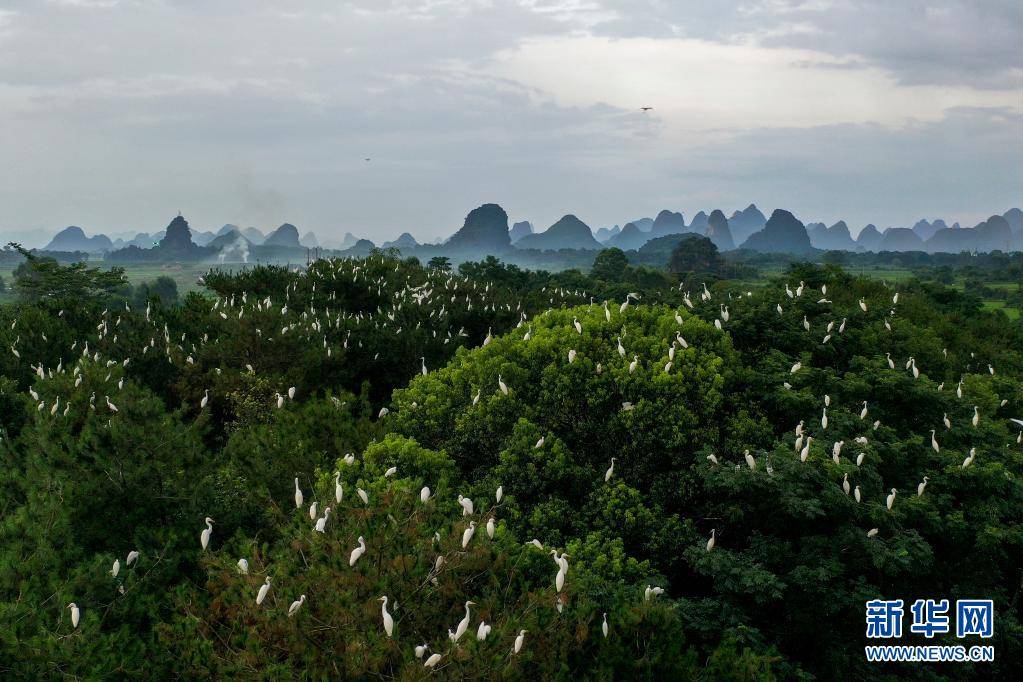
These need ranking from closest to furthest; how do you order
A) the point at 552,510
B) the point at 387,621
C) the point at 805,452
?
the point at 387,621 → the point at 805,452 → the point at 552,510

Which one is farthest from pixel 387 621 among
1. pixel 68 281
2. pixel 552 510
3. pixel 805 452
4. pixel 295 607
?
pixel 68 281

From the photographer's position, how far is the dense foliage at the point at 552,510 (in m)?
6.70

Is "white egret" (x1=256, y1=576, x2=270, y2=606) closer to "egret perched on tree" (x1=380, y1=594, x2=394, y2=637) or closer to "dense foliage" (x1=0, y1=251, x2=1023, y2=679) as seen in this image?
"dense foliage" (x1=0, y1=251, x2=1023, y2=679)

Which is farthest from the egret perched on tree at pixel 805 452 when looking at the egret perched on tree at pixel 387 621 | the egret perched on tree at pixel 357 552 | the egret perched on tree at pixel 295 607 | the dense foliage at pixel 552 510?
the egret perched on tree at pixel 295 607

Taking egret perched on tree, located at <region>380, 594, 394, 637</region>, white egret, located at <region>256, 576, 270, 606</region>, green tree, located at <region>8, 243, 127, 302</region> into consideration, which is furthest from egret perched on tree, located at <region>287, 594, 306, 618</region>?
green tree, located at <region>8, 243, 127, 302</region>

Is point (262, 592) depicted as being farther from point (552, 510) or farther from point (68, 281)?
point (68, 281)

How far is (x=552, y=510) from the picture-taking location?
9.61 m

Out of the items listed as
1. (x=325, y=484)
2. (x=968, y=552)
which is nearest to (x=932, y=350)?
(x=968, y=552)

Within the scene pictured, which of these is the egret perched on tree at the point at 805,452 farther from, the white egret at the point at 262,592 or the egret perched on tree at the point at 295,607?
the white egret at the point at 262,592

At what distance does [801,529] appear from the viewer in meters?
9.70

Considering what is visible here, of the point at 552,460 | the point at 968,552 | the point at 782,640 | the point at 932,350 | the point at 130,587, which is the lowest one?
the point at 782,640

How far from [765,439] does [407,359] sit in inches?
428

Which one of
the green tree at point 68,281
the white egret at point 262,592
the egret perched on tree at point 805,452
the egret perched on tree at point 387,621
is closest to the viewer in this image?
the egret perched on tree at point 387,621

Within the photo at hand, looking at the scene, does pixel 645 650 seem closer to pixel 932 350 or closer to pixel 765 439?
pixel 765 439
